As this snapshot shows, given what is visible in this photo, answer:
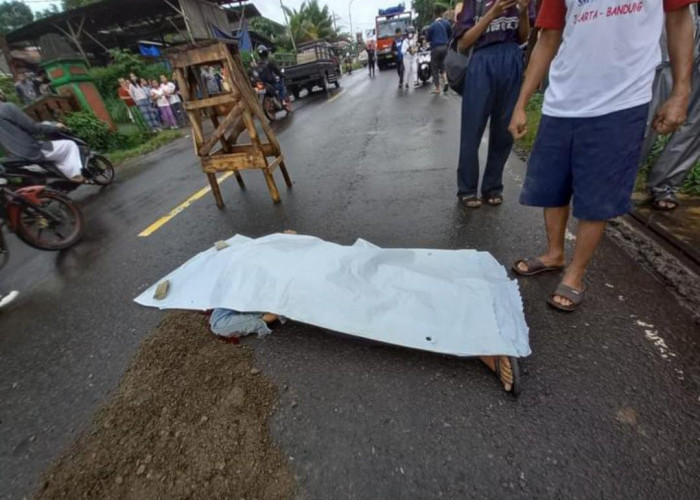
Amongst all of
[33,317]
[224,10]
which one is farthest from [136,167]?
[224,10]

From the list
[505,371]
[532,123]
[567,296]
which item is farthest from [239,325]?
[532,123]

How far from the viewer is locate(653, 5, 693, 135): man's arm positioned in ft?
4.74

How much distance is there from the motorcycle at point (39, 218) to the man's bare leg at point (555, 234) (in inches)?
172

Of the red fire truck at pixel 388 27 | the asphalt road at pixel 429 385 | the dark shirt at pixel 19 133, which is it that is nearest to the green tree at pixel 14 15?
the red fire truck at pixel 388 27

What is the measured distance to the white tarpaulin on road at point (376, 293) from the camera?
1.62 m

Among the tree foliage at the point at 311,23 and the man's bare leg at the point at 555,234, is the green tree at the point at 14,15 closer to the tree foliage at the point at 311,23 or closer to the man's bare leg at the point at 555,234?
the tree foliage at the point at 311,23

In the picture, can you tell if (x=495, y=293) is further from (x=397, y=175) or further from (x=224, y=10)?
(x=224, y=10)

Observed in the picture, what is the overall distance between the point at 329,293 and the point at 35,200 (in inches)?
138

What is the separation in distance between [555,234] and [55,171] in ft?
19.4

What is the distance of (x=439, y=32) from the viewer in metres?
8.52

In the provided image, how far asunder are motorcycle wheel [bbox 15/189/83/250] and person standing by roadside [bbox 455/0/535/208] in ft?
13.4

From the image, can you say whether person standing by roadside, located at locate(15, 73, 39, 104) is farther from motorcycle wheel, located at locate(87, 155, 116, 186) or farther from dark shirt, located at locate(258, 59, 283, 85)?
motorcycle wheel, located at locate(87, 155, 116, 186)

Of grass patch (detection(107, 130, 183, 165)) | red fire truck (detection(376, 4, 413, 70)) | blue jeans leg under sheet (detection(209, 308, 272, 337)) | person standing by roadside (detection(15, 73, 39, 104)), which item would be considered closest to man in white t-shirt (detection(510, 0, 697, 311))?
blue jeans leg under sheet (detection(209, 308, 272, 337))

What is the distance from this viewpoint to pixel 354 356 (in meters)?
1.79
